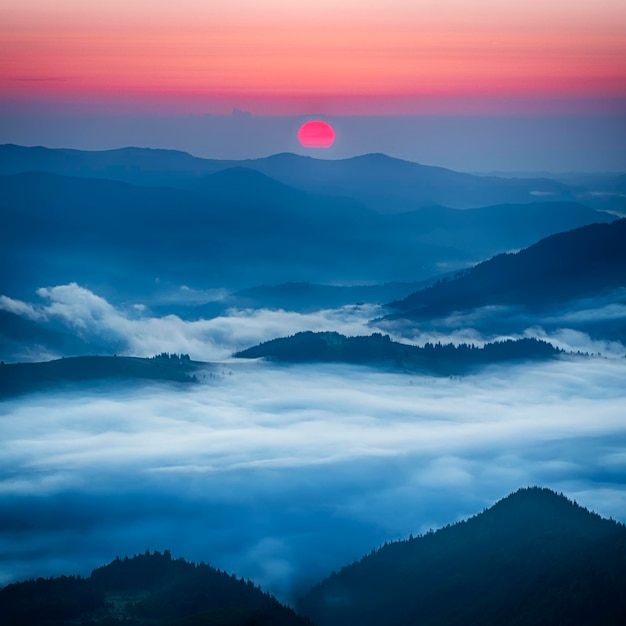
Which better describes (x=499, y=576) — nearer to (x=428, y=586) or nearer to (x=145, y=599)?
(x=428, y=586)

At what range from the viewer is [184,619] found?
12775cm

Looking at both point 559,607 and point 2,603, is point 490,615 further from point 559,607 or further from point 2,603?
point 2,603

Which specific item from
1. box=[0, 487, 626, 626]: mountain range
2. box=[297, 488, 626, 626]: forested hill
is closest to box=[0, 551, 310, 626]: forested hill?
box=[0, 487, 626, 626]: mountain range

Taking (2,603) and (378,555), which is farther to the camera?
(378,555)

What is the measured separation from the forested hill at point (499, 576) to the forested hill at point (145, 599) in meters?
19.2

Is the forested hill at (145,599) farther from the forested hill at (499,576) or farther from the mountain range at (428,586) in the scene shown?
the forested hill at (499,576)

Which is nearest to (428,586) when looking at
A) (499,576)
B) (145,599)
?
(499,576)

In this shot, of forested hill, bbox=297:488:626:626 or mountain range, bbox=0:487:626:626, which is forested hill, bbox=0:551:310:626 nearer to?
mountain range, bbox=0:487:626:626

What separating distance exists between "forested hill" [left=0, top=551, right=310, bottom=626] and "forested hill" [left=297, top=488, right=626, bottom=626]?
19.2 metres

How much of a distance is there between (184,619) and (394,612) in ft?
118

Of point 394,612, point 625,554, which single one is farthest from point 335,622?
point 625,554

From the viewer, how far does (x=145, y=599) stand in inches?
5512

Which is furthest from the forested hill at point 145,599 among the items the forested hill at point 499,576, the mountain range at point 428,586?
the forested hill at point 499,576

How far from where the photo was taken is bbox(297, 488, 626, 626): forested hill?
130625 millimetres
